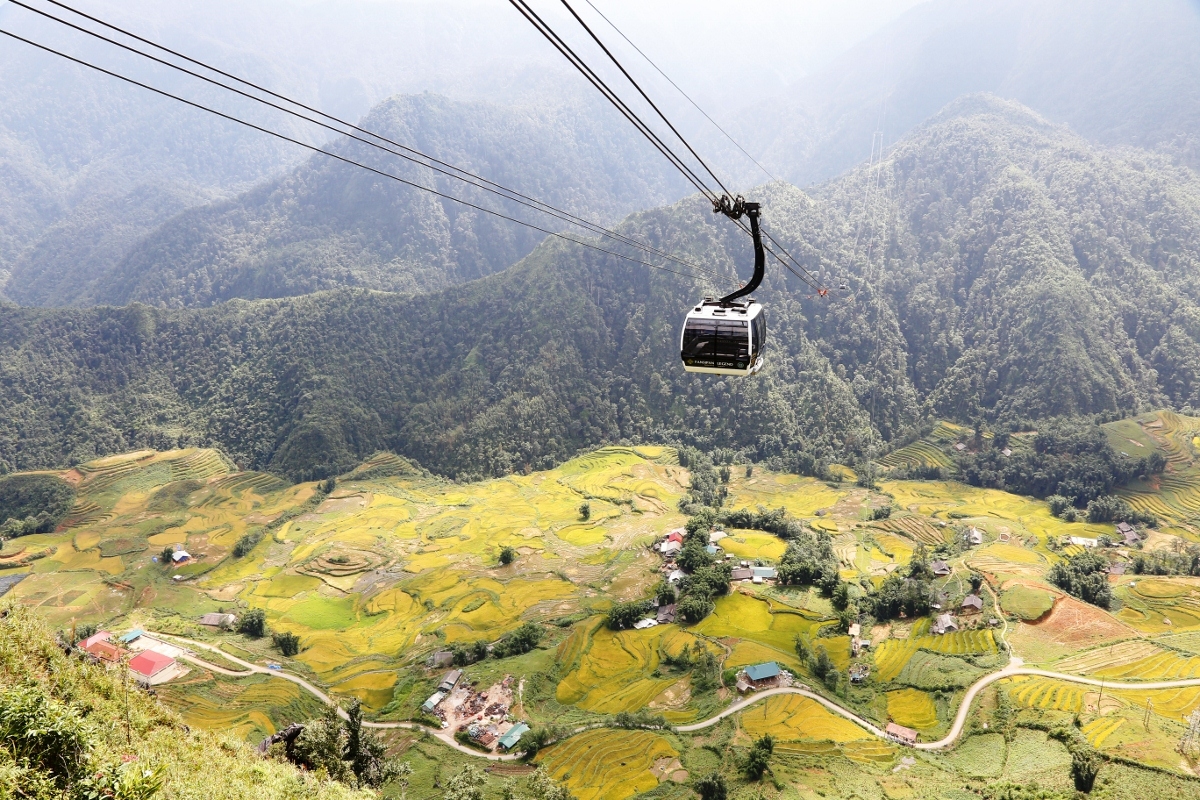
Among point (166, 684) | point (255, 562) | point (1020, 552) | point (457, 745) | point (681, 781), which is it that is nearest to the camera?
point (681, 781)

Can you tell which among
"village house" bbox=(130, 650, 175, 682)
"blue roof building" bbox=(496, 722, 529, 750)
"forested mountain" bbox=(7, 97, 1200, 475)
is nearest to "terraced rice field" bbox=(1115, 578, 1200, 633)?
"forested mountain" bbox=(7, 97, 1200, 475)

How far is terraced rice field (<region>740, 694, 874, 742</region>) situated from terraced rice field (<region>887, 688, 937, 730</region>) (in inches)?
152

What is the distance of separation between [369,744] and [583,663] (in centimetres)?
2226

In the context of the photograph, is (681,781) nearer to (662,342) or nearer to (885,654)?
(885,654)

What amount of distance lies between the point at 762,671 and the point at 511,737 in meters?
21.1

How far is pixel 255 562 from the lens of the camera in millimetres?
78938

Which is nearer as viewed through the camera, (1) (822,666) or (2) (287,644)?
(1) (822,666)

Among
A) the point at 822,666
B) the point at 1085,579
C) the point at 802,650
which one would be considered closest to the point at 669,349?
the point at 802,650

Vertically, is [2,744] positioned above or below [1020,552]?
above

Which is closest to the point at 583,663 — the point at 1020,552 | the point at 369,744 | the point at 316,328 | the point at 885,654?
the point at 369,744

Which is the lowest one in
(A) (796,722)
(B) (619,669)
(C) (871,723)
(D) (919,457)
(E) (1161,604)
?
(B) (619,669)

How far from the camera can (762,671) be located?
49625 mm

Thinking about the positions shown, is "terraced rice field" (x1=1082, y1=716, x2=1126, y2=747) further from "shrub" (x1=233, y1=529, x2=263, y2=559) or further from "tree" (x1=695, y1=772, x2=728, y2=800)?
"shrub" (x1=233, y1=529, x2=263, y2=559)

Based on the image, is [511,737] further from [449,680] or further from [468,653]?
[468,653]
